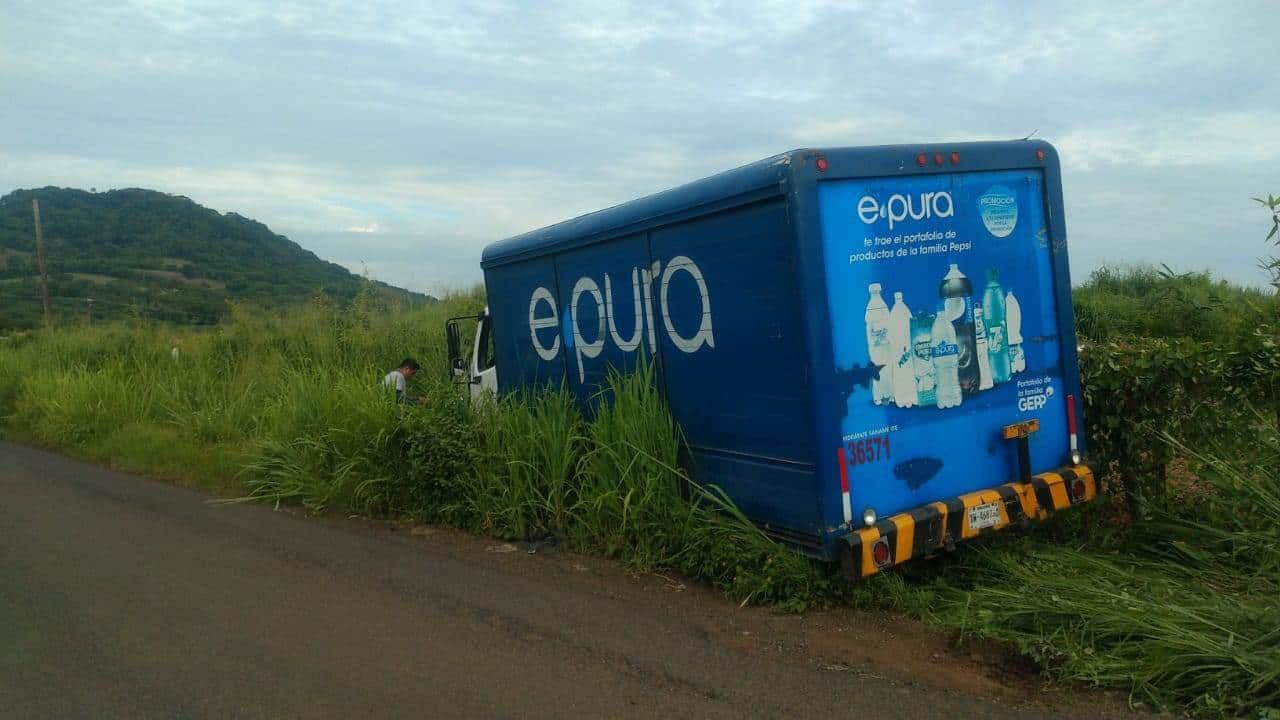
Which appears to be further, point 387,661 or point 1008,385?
point 1008,385

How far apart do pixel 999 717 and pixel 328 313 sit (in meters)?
15.8

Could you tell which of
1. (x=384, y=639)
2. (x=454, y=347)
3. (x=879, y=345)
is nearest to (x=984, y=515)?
(x=879, y=345)

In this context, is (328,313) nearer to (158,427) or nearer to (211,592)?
(158,427)

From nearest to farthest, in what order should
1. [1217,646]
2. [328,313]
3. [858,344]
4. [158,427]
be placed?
[1217,646]
[858,344]
[158,427]
[328,313]

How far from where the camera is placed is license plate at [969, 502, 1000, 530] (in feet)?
17.6

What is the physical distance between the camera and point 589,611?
5.49 metres

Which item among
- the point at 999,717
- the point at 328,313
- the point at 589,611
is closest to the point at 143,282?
the point at 328,313

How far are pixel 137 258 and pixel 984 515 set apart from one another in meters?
40.1

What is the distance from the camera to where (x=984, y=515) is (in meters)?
5.41

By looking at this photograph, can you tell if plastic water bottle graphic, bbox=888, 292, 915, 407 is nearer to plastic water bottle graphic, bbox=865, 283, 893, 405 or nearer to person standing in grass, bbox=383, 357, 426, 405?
plastic water bottle graphic, bbox=865, 283, 893, 405

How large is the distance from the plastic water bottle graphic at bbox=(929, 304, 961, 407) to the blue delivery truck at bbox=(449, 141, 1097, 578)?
1 cm

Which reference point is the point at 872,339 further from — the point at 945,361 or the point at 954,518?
the point at 954,518

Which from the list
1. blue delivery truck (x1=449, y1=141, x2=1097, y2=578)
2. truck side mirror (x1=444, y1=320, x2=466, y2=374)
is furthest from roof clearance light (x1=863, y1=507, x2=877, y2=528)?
truck side mirror (x1=444, y1=320, x2=466, y2=374)

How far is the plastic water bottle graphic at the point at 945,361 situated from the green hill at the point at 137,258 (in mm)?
23481
